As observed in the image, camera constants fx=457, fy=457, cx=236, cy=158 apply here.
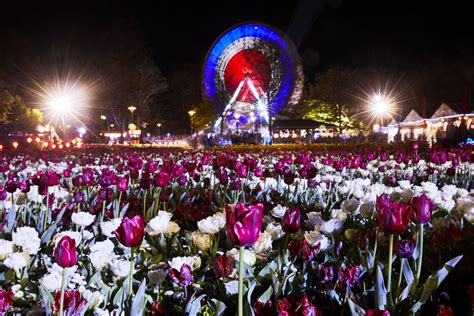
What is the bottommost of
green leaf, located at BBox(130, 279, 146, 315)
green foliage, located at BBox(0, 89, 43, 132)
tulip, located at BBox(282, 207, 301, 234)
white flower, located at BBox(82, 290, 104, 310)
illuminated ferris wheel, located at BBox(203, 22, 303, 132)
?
white flower, located at BBox(82, 290, 104, 310)

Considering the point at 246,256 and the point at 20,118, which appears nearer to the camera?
the point at 246,256

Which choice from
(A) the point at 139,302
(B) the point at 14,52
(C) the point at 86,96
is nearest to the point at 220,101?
(C) the point at 86,96

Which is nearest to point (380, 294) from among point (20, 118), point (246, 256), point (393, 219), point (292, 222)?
point (393, 219)

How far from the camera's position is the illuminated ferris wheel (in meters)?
41.3

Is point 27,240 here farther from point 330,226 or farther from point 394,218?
point 394,218

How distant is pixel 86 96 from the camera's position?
34.4m

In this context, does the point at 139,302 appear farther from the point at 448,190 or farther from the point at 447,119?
the point at 447,119

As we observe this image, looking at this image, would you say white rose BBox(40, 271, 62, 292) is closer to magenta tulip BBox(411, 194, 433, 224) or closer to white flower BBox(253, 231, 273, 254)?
white flower BBox(253, 231, 273, 254)

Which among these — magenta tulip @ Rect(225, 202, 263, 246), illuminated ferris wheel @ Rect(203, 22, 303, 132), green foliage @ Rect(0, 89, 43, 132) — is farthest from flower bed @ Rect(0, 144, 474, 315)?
illuminated ferris wheel @ Rect(203, 22, 303, 132)

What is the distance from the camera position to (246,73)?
47.7 m

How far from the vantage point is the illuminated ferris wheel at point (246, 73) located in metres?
41.3

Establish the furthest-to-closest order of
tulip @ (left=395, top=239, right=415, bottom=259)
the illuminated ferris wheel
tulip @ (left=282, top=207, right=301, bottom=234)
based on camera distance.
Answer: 1. the illuminated ferris wheel
2. tulip @ (left=282, top=207, right=301, bottom=234)
3. tulip @ (left=395, top=239, right=415, bottom=259)

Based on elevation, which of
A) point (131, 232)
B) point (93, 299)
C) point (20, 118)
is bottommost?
point (93, 299)

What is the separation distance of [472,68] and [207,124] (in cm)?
3020
